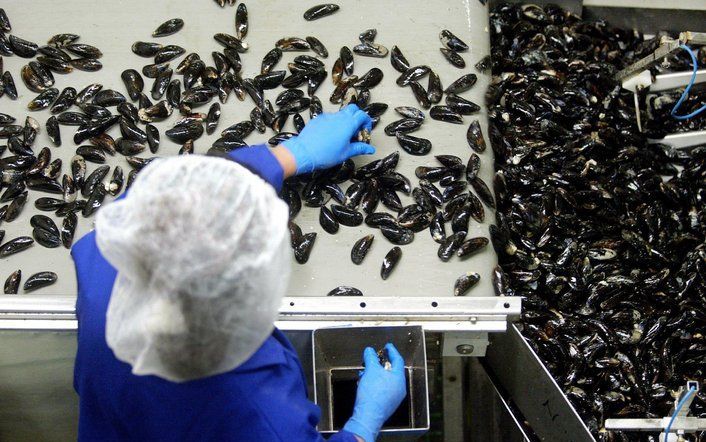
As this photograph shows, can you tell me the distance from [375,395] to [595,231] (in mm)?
1382

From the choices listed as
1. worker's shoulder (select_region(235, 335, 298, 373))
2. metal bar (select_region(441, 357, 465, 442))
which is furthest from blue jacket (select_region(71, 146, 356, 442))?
metal bar (select_region(441, 357, 465, 442))

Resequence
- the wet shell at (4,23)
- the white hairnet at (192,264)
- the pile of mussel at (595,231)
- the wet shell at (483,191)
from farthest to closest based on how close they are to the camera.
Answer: the wet shell at (4,23), the pile of mussel at (595,231), the wet shell at (483,191), the white hairnet at (192,264)

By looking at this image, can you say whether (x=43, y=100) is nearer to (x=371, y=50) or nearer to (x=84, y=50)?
(x=84, y=50)

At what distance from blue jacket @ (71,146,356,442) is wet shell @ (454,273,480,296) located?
2.73 feet

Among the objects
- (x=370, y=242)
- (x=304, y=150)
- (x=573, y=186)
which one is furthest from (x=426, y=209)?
(x=573, y=186)

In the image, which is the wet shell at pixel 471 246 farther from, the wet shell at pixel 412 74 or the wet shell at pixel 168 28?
the wet shell at pixel 168 28

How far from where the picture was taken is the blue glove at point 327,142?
2.61 metres

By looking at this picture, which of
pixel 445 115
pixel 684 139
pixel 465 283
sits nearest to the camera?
pixel 465 283

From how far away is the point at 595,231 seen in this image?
3141 mm

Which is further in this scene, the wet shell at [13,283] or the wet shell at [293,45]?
the wet shell at [293,45]

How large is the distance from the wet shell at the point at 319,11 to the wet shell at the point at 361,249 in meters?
1.10

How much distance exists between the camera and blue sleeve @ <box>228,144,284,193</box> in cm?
233

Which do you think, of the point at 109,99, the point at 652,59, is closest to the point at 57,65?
the point at 109,99

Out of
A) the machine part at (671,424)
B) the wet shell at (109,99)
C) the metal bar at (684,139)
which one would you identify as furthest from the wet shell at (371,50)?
the machine part at (671,424)
